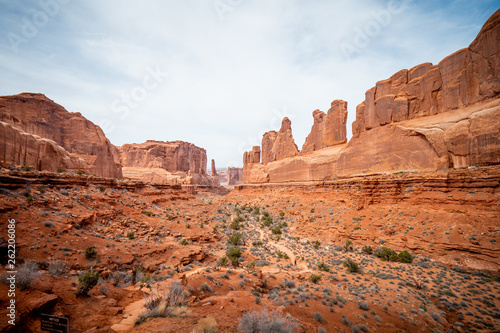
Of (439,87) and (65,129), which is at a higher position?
(65,129)

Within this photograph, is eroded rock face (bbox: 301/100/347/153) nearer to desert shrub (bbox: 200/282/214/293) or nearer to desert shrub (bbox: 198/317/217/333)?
desert shrub (bbox: 200/282/214/293)

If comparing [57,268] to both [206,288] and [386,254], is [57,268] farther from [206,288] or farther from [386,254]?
[386,254]

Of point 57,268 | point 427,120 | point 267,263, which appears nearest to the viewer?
point 57,268

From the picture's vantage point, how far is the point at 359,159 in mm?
23844

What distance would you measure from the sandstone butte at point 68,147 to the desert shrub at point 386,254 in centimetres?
2860

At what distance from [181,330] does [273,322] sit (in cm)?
237

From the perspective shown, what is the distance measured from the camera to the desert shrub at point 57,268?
680 centimetres

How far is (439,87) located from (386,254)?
650 inches

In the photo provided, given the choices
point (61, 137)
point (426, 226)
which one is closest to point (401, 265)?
point (426, 226)

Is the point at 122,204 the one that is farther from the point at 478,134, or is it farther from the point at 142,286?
the point at 478,134

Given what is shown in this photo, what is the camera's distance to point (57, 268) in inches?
275

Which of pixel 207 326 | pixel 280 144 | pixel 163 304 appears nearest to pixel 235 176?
pixel 280 144

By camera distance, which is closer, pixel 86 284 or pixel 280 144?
pixel 86 284

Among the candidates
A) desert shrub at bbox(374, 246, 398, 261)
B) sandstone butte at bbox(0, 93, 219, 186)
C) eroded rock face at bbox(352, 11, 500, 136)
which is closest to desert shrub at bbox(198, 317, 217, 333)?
desert shrub at bbox(374, 246, 398, 261)
